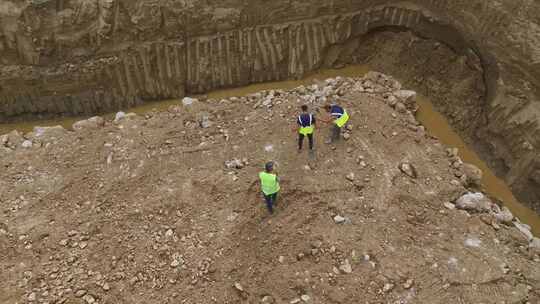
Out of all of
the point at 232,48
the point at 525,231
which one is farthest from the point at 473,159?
the point at 232,48

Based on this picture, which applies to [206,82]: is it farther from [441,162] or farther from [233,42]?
[441,162]

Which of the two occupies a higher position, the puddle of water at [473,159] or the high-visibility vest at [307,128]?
the high-visibility vest at [307,128]

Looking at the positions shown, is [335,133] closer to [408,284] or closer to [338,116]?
[338,116]

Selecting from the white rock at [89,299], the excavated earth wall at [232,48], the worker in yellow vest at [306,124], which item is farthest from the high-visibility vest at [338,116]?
the white rock at [89,299]

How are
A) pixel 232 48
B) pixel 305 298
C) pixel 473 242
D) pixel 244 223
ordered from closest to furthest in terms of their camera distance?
pixel 305 298 → pixel 473 242 → pixel 244 223 → pixel 232 48

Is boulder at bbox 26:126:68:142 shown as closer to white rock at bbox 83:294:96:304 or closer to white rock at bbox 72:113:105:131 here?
white rock at bbox 72:113:105:131

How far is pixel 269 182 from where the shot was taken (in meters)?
6.47

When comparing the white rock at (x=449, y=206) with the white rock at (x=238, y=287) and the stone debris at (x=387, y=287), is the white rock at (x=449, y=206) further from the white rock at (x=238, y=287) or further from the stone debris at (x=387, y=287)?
the white rock at (x=238, y=287)

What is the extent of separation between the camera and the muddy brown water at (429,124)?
884 centimetres

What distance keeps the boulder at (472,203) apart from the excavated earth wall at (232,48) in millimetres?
1813

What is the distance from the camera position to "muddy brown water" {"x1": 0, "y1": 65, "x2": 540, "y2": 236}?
8.84 metres

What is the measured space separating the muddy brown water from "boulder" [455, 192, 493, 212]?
5.56ft

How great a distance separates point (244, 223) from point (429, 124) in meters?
5.23

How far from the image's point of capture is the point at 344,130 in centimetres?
815
